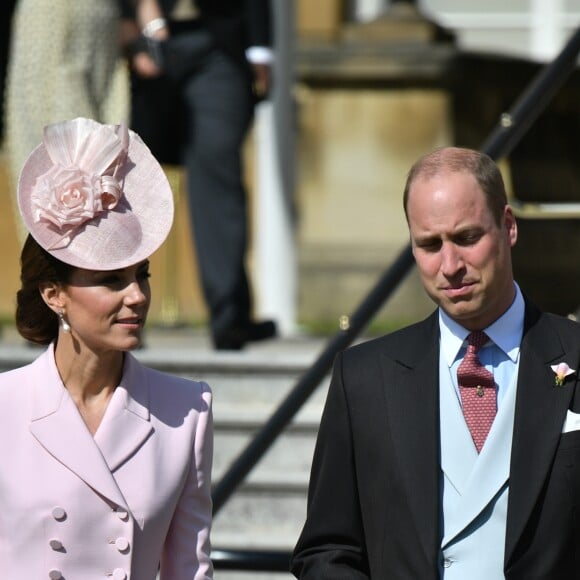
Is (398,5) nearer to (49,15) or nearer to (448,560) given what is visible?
(49,15)

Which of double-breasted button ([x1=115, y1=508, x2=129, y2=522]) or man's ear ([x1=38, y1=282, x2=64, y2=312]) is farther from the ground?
man's ear ([x1=38, y1=282, x2=64, y2=312])

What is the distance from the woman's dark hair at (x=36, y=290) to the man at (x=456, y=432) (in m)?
0.62

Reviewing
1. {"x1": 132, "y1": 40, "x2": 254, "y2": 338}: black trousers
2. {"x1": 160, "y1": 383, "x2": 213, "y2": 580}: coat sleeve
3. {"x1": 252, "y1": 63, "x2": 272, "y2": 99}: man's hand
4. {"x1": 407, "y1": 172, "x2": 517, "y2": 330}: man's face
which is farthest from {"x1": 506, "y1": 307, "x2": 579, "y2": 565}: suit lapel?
{"x1": 252, "y1": 63, "x2": 272, "y2": 99}: man's hand

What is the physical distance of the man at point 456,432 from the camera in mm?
3312

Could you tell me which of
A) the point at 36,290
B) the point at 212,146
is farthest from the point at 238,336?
the point at 36,290

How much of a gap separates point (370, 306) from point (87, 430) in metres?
2.62

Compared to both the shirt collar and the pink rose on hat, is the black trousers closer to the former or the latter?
the pink rose on hat

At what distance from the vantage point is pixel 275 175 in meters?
8.88

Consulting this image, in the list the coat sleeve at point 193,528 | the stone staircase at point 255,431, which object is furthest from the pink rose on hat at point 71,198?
the stone staircase at point 255,431

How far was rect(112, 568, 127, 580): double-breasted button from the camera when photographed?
3.49 metres

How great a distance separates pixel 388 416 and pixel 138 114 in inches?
154

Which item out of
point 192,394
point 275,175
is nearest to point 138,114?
point 275,175

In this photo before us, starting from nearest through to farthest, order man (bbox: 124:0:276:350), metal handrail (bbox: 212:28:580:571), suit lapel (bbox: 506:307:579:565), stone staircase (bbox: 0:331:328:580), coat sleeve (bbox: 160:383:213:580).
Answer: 1. suit lapel (bbox: 506:307:579:565)
2. coat sleeve (bbox: 160:383:213:580)
3. metal handrail (bbox: 212:28:580:571)
4. stone staircase (bbox: 0:331:328:580)
5. man (bbox: 124:0:276:350)

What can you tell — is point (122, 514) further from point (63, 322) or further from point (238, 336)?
point (238, 336)
